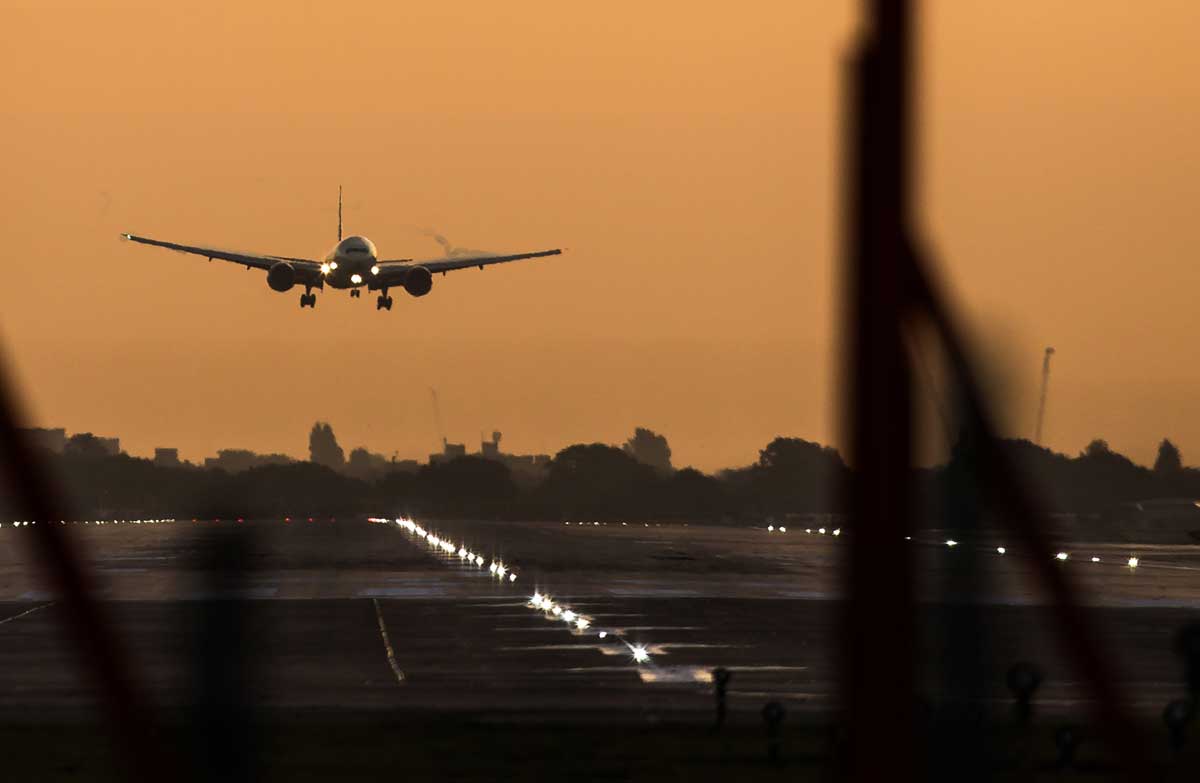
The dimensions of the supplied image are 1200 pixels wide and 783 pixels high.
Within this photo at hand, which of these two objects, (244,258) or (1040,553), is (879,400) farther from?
(244,258)

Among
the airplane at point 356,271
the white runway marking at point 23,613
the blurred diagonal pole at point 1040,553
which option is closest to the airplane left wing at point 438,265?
the airplane at point 356,271

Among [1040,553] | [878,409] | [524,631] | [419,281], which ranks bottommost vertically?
[524,631]

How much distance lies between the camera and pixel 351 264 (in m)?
93.2

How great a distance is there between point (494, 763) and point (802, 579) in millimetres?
47336

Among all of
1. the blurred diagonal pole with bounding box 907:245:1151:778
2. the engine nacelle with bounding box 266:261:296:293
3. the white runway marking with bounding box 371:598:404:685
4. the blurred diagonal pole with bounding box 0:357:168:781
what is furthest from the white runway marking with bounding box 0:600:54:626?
the blurred diagonal pole with bounding box 907:245:1151:778

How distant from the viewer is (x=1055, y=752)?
24.3 m

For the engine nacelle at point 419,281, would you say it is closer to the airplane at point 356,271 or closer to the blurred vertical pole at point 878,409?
the airplane at point 356,271

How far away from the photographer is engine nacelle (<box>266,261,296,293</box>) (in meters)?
90.6

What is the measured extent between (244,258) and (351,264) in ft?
26.8

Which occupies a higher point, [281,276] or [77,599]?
[281,276]

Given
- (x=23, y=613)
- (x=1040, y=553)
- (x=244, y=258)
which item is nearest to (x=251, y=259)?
(x=244, y=258)

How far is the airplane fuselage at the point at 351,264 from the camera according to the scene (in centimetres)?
9319

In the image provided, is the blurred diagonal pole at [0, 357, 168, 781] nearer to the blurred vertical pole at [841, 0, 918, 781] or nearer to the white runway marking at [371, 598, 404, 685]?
the blurred vertical pole at [841, 0, 918, 781]

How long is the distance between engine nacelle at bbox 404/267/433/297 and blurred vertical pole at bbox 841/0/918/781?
283 ft
